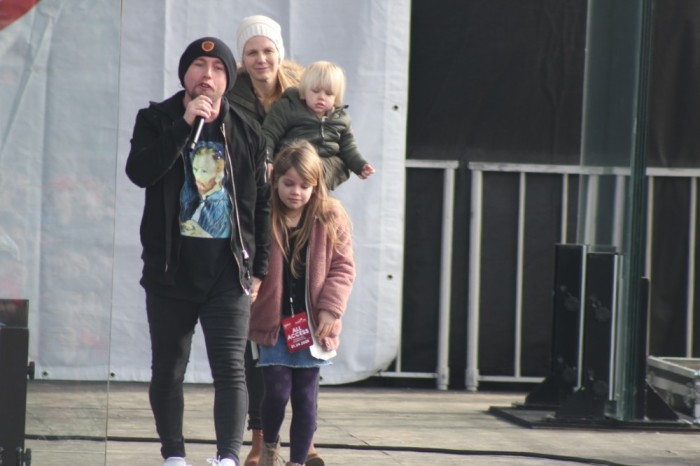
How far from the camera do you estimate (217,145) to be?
4.89m

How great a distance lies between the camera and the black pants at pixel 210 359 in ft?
15.7

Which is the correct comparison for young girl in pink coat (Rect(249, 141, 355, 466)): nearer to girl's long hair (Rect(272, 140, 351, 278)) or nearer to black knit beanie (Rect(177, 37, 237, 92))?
girl's long hair (Rect(272, 140, 351, 278))

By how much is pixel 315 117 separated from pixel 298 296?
0.82 metres

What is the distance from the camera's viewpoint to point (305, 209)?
535 cm

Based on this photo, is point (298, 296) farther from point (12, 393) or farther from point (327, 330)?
point (12, 393)

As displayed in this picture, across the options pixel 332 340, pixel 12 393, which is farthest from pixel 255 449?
pixel 12 393

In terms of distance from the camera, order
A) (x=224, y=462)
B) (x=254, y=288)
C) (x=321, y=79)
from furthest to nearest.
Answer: (x=321, y=79)
(x=254, y=288)
(x=224, y=462)

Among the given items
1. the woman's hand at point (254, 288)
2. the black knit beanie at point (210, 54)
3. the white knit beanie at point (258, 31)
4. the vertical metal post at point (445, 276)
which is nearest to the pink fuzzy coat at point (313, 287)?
the woman's hand at point (254, 288)

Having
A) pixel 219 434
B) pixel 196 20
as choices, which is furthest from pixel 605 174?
pixel 219 434

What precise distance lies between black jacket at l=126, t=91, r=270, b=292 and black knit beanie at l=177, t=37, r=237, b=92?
0.10 m

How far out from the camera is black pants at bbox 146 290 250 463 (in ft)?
15.7

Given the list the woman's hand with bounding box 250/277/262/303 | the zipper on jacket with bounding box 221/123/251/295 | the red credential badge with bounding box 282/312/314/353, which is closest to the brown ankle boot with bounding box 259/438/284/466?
the red credential badge with bounding box 282/312/314/353

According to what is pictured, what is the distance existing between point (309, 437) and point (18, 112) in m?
1.72

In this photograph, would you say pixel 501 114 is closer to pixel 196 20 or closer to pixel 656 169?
pixel 656 169
